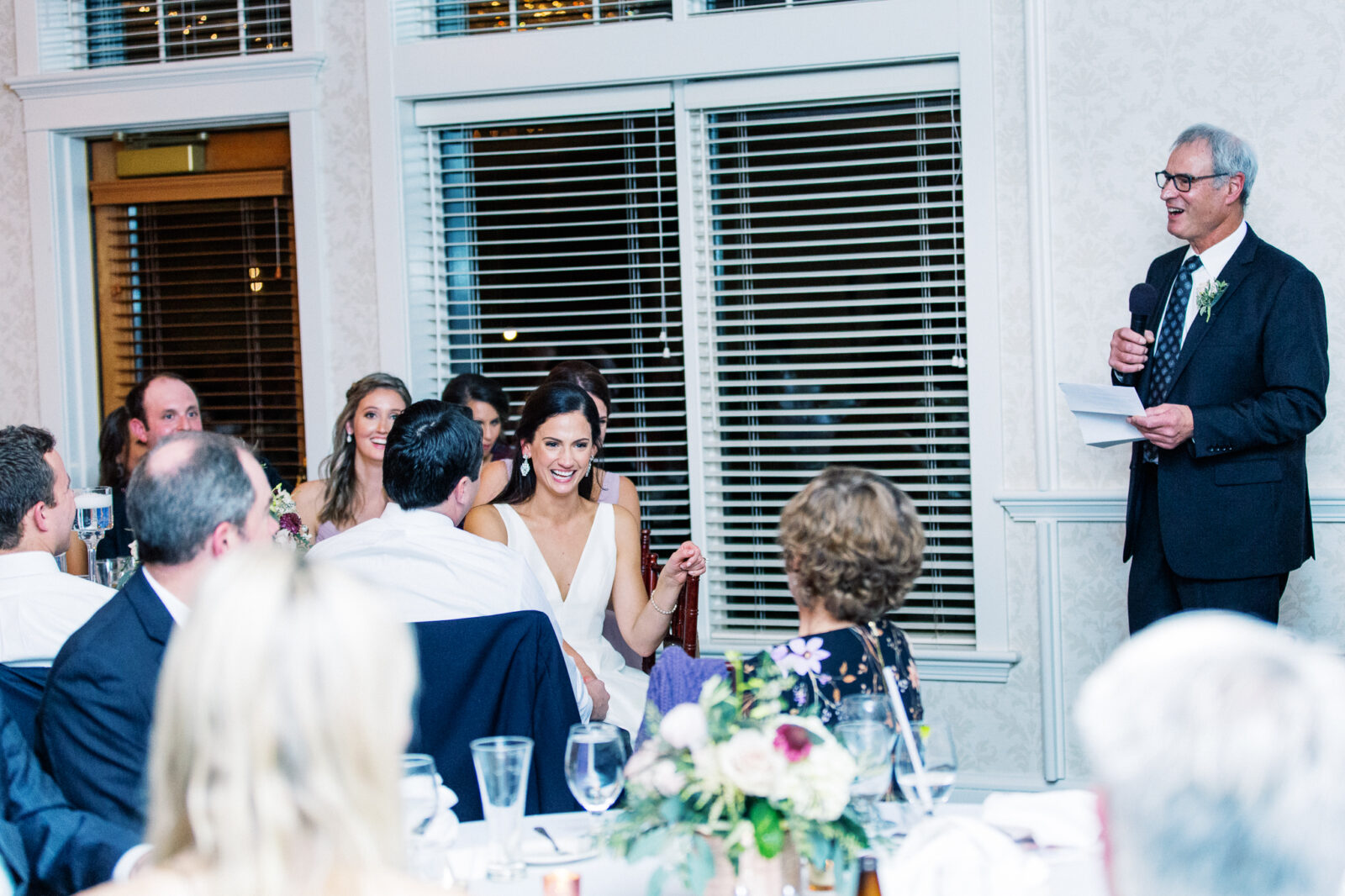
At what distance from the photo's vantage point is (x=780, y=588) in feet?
14.6

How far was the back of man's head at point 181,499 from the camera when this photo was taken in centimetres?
185

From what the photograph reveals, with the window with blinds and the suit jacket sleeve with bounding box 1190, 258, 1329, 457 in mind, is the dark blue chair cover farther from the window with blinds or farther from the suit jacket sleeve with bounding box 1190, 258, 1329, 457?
the window with blinds

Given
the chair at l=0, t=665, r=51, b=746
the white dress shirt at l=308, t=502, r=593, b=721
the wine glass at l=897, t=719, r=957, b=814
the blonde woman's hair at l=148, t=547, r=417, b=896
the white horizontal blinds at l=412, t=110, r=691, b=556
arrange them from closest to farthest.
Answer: the blonde woman's hair at l=148, t=547, r=417, b=896
the wine glass at l=897, t=719, r=957, b=814
the chair at l=0, t=665, r=51, b=746
the white dress shirt at l=308, t=502, r=593, b=721
the white horizontal blinds at l=412, t=110, r=691, b=556

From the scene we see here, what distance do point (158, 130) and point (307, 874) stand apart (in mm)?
4492

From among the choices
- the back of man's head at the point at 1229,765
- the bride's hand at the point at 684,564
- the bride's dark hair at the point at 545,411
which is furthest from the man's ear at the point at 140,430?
the back of man's head at the point at 1229,765

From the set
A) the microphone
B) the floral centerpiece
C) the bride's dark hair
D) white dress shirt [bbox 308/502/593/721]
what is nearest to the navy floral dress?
the floral centerpiece

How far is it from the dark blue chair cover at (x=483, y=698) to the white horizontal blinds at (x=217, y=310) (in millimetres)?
2714

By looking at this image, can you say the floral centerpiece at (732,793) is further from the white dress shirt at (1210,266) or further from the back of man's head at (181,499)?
the white dress shirt at (1210,266)

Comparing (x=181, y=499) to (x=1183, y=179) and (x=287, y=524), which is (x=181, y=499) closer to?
(x=287, y=524)

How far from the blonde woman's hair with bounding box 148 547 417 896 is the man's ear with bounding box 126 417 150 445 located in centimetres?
340

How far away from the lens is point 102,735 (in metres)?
1.79

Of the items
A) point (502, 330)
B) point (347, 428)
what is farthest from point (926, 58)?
point (347, 428)

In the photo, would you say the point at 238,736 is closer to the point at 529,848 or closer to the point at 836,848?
the point at 836,848

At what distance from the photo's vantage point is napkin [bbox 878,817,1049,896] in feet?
4.46
